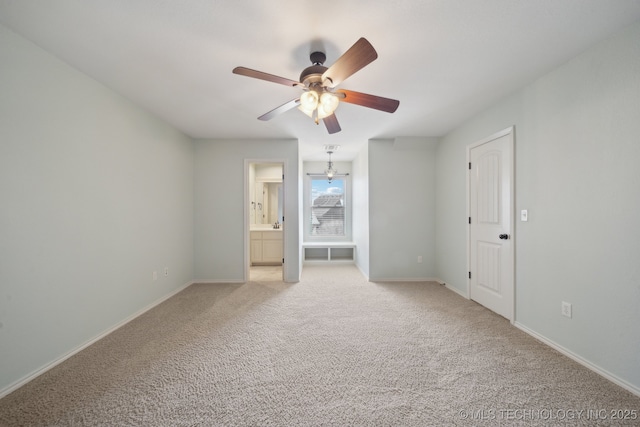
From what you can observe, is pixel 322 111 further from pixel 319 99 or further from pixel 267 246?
pixel 267 246

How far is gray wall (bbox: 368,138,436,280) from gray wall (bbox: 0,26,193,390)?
3271 mm

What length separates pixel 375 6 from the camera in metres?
1.44

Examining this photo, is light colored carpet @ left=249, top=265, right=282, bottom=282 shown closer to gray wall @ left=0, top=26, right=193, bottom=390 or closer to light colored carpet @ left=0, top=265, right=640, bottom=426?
light colored carpet @ left=0, top=265, right=640, bottom=426

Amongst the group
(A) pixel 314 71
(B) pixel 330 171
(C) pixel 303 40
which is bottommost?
(B) pixel 330 171

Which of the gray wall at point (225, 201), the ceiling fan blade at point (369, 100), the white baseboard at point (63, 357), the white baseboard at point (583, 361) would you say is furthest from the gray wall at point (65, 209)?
the white baseboard at point (583, 361)

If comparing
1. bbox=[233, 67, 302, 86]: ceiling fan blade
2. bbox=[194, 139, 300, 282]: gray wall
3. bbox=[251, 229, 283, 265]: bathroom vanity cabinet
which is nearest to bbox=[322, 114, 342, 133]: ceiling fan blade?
bbox=[233, 67, 302, 86]: ceiling fan blade

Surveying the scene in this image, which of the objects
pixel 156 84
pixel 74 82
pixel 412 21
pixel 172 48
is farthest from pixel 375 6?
pixel 74 82

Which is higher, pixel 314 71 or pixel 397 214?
pixel 314 71

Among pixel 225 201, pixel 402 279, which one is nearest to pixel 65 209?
pixel 225 201

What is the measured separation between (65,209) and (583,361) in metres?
4.35

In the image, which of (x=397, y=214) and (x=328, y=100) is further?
(x=397, y=214)

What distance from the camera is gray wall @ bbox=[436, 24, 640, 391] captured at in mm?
1633

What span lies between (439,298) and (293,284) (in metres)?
2.21

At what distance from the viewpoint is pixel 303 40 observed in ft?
5.65
